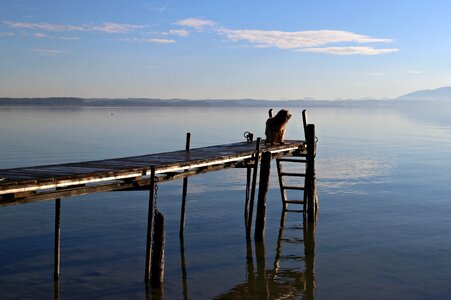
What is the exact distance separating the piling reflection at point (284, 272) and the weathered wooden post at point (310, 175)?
4.44ft

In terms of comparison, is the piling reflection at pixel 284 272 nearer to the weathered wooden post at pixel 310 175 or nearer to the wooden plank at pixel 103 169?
the weathered wooden post at pixel 310 175

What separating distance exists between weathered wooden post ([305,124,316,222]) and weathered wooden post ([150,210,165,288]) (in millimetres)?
8800

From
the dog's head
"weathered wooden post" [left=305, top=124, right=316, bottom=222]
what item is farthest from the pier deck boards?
"weathered wooden post" [left=305, top=124, right=316, bottom=222]

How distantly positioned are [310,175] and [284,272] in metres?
6.46

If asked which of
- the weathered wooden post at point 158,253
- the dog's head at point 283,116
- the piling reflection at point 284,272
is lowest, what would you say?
the piling reflection at point 284,272

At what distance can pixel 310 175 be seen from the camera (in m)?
22.2

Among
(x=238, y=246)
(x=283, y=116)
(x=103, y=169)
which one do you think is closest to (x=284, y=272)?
(x=238, y=246)

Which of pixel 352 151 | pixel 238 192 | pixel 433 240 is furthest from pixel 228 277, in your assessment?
pixel 352 151

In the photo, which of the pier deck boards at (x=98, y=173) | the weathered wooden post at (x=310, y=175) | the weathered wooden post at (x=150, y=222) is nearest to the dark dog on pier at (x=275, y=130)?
the weathered wooden post at (x=310, y=175)

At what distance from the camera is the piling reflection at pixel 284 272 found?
14625 mm

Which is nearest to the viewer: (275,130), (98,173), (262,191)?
(98,173)

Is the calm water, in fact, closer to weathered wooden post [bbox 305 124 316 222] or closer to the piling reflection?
the piling reflection

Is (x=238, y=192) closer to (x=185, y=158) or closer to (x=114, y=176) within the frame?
(x=185, y=158)

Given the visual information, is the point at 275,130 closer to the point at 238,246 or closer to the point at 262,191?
the point at 262,191
